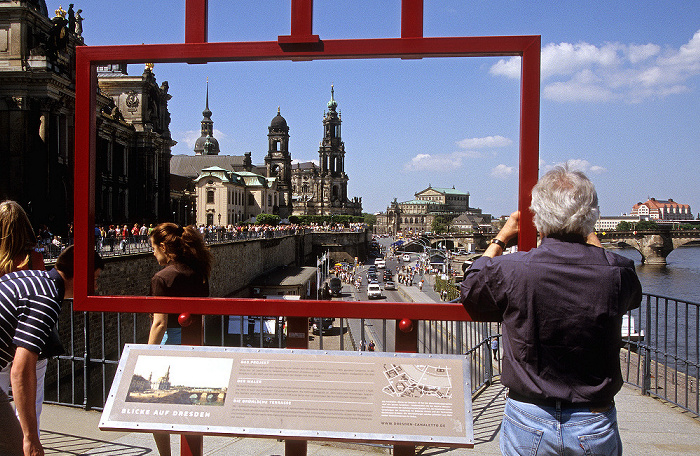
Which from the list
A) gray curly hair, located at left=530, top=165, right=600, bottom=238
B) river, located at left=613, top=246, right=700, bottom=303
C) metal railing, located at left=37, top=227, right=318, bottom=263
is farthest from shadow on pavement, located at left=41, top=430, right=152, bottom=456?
river, located at left=613, top=246, right=700, bottom=303

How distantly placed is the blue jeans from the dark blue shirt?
0.07 metres

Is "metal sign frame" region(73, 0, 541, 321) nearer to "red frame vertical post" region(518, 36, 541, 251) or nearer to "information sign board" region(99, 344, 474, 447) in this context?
"red frame vertical post" region(518, 36, 541, 251)

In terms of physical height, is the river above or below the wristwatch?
below

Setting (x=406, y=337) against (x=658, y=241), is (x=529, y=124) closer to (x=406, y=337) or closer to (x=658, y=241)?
(x=406, y=337)

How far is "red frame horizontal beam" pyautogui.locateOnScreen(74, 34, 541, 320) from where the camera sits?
9.97ft

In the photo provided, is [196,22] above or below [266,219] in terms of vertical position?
above

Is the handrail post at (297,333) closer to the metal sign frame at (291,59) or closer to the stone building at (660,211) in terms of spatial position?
the metal sign frame at (291,59)

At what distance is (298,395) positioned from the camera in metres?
2.61

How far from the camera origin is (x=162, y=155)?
3791 centimetres

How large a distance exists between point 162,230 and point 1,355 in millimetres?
1217

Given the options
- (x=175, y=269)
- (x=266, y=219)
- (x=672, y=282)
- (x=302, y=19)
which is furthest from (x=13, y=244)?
(x=266, y=219)

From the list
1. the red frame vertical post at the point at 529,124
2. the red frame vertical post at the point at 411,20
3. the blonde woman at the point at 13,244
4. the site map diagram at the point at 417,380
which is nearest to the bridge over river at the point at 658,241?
the red frame vertical post at the point at 529,124

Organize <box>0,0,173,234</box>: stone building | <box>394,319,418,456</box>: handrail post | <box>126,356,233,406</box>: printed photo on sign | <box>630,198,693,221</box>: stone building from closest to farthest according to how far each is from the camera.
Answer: <box>126,356,233,406</box>: printed photo on sign
<box>394,319,418,456</box>: handrail post
<box>0,0,173,234</box>: stone building
<box>630,198,693,221</box>: stone building

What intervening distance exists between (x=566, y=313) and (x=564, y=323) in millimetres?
42
